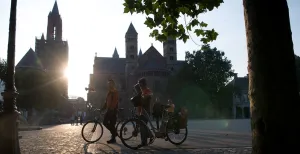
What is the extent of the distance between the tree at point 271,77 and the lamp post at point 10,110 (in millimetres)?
4248

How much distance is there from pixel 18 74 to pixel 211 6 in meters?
45.8

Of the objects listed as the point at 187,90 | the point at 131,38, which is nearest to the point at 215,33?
the point at 187,90

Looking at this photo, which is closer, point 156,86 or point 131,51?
point 156,86

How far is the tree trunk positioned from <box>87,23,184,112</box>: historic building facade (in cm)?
5800

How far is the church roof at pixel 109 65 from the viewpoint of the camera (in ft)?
254

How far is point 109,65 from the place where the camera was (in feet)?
258

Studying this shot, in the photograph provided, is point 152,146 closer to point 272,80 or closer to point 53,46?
point 272,80

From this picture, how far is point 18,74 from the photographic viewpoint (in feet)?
148

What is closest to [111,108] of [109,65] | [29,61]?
[29,61]

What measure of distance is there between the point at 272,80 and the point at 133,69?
69003 millimetres

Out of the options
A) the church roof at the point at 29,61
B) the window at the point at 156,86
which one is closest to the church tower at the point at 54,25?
the church roof at the point at 29,61

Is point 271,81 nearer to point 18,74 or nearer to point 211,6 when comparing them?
point 211,6

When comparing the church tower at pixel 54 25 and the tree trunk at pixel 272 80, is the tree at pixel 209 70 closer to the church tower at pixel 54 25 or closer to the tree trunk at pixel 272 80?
the church tower at pixel 54 25

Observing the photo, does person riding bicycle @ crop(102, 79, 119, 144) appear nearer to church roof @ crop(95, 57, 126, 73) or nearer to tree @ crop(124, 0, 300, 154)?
tree @ crop(124, 0, 300, 154)
